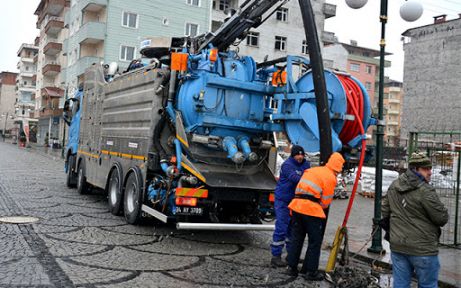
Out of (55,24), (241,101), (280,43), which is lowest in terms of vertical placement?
(241,101)

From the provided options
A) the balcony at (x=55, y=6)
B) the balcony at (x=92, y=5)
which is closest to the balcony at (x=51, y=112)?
the balcony at (x=55, y=6)

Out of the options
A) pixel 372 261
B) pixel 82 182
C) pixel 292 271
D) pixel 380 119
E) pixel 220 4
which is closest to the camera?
pixel 292 271

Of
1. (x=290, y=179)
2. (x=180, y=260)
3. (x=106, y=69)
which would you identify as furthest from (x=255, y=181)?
(x=106, y=69)

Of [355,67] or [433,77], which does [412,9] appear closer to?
[433,77]

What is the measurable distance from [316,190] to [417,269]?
67.8 inches

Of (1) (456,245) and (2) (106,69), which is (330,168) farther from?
(2) (106,69)

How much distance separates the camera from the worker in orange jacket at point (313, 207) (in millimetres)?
6105

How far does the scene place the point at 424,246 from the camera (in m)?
4.57

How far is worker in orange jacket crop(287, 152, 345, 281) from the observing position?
611 centimetres

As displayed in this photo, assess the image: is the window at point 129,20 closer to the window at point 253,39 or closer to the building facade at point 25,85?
the window at point 253,39

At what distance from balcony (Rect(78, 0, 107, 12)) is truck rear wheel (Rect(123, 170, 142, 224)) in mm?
31702

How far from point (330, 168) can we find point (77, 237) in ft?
13.9

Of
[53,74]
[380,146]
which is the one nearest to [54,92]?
[53,74]

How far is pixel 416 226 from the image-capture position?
4645 millimetres
